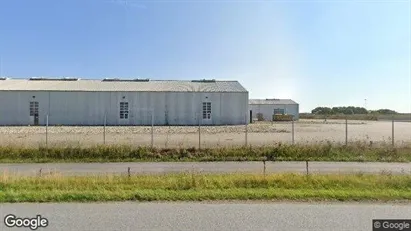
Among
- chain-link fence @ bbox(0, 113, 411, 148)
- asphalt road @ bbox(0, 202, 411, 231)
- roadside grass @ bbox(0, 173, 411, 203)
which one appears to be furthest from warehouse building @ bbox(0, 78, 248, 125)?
asphalt road @ bbox(0, 202, 411, 231)

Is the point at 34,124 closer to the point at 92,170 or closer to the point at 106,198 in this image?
the point at 92,170

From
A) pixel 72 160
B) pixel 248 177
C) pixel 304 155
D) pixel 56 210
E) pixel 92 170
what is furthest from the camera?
pixel 304 155

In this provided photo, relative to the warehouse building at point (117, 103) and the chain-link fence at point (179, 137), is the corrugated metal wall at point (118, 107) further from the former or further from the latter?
the chain-link fence at point (179, 137)

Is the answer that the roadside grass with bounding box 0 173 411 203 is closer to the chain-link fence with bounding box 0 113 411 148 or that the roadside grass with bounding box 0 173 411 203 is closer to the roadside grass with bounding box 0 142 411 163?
the roadside grass with bounding box 0 142 411 163

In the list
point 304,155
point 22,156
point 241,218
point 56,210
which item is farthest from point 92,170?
point 304,155

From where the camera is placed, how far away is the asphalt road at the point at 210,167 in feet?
36.9

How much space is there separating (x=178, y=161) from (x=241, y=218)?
876cm

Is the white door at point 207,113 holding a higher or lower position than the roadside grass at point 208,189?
higher

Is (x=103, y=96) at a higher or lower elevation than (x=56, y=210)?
higher

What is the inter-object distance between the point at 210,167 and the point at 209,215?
6.93 meters

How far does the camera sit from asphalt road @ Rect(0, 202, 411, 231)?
4.75 meters

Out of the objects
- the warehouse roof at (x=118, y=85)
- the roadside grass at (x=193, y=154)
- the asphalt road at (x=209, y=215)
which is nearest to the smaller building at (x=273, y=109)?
the warehouse roof at (x=118, y=85)

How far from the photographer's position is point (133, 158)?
14.1 m

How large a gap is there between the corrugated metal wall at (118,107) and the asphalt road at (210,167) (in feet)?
88.6
